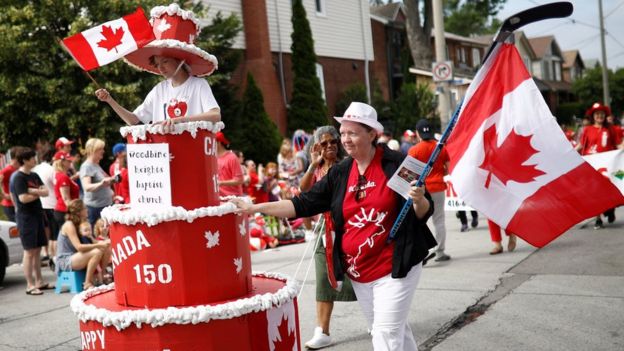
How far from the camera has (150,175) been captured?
177 inches

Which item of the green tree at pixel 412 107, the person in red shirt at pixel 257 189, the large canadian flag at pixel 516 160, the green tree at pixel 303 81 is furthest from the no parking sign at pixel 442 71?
the green tree at pixel 412 107

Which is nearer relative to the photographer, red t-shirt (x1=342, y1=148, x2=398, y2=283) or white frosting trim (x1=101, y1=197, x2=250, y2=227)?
white frosting trim (x1=101, y1=197, x2=250, y2=227)

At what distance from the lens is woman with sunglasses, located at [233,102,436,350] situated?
14.7 feet

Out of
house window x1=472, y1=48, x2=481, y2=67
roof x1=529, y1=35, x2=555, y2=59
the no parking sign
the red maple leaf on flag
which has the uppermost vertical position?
roof x1=529, y1=35, x2=555, y2=59

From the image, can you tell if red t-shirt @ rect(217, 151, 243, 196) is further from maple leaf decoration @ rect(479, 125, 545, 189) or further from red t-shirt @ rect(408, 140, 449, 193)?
maple leaf decoration @ rect(479, 125, 545, 189)

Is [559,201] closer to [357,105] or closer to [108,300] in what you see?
[357,105]

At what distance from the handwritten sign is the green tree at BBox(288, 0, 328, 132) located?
22845mm

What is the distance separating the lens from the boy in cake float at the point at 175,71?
4.85 meters

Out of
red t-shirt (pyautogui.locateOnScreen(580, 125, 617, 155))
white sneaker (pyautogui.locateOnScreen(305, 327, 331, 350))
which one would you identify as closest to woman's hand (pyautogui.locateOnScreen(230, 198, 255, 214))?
white sneaker (pyautogui.locateOnScreen(305, 327, 331, 350))

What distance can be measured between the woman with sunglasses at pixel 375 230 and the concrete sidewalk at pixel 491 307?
1692 mm

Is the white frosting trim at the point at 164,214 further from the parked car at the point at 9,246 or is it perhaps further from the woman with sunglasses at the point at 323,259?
the parked car at the point at 9,246

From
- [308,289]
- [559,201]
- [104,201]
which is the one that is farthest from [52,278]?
[559,201]

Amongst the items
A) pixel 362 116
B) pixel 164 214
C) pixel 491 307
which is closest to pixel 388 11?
pixel 491 307

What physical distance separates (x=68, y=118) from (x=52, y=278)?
6921 millimetres
